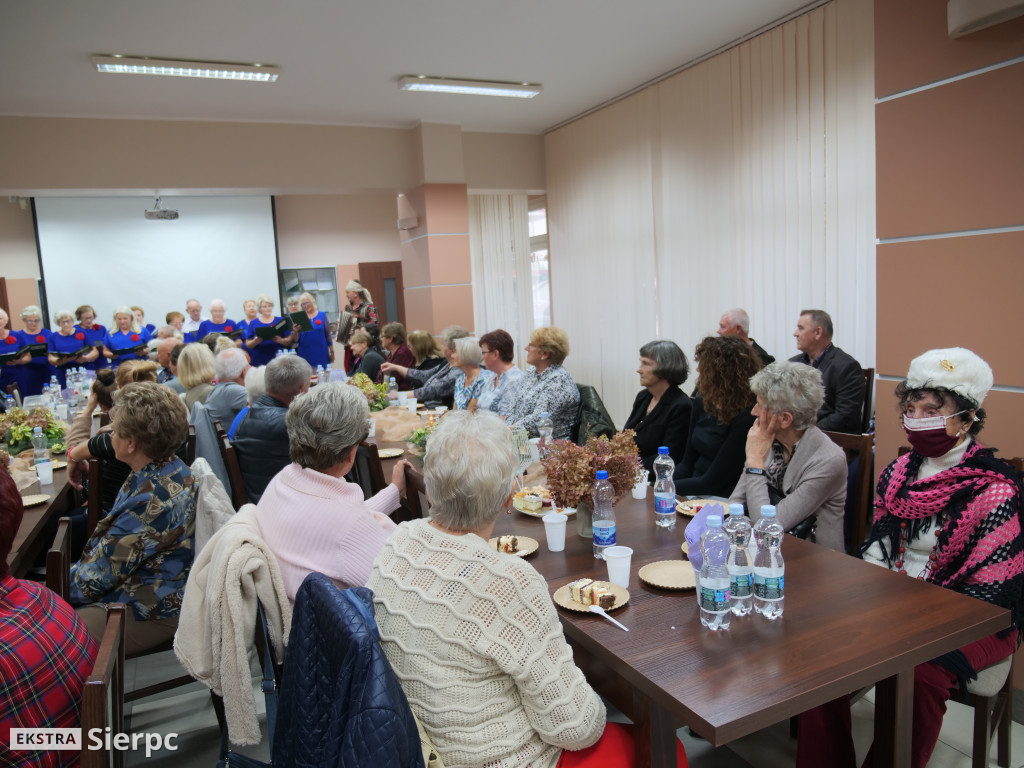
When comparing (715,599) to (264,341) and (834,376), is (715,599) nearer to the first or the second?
(834,376)

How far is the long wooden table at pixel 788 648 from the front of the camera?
4.45 feet

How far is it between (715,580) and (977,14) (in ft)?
7.91

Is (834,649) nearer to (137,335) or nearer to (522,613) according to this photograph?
(522,613)

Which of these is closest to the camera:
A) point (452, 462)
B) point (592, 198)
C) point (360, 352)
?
point (452, 462)

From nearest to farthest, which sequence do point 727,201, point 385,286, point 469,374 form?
point 469,374, point 727,201, point 385,286

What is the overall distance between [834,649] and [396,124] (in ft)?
24.8

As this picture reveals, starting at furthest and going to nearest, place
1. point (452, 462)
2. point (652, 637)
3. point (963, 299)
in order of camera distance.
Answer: point (963, 299) < point (652, 637) < point (452, 462)

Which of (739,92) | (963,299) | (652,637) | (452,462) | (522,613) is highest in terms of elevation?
(739,92)

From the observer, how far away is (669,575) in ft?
6.21

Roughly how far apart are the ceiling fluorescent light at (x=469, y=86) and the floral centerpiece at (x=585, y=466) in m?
5.08

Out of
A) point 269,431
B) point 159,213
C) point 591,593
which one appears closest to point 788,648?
point 591,593

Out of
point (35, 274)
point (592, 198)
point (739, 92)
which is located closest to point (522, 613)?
point (739, 92)

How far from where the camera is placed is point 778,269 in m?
5.62

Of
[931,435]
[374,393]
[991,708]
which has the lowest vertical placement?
[991,708]
